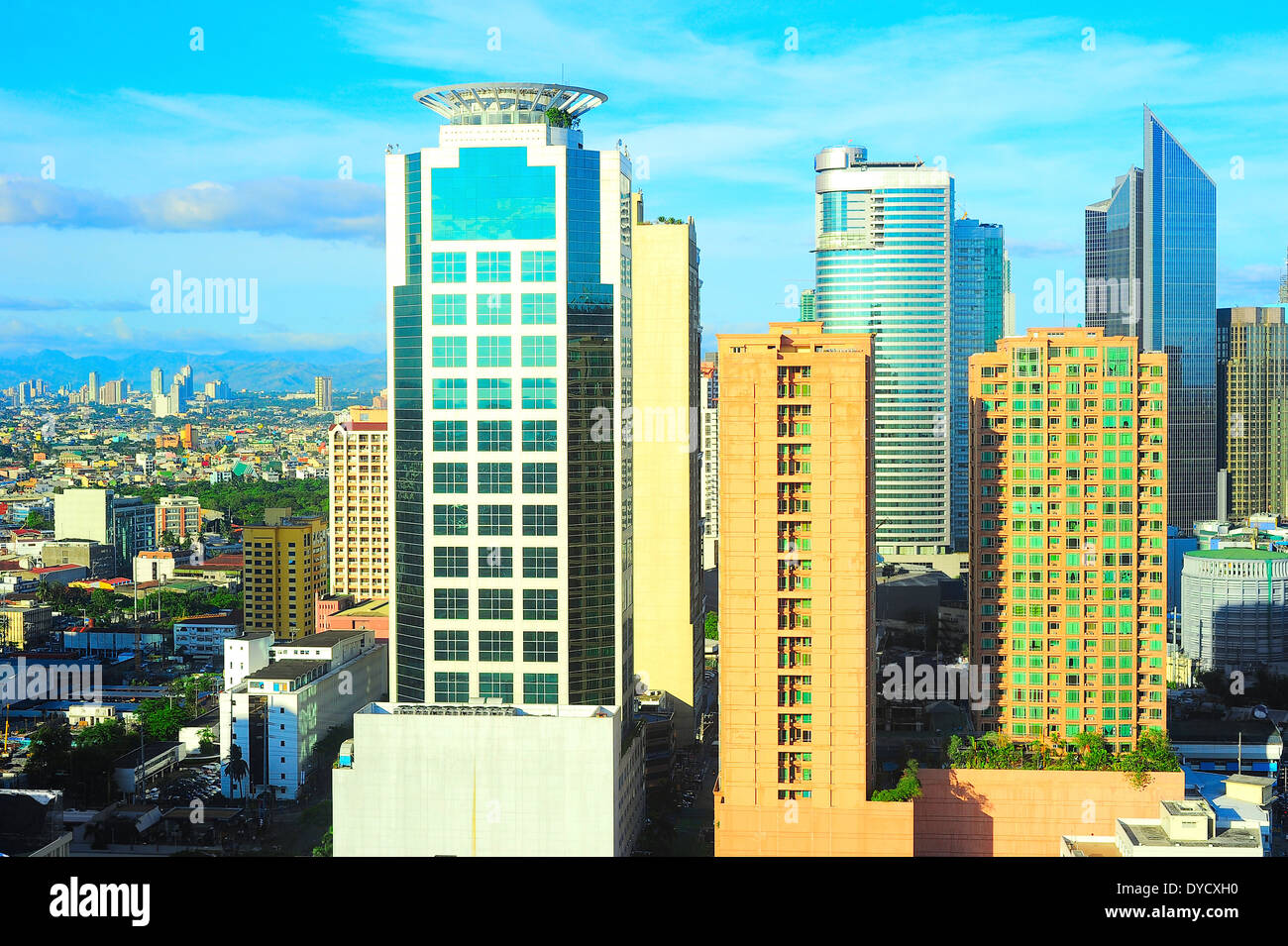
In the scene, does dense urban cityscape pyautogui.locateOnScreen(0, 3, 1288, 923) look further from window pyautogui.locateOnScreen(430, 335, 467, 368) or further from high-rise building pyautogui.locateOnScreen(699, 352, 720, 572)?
high-rise building pyautogui.locateOnScreen(699, 352, 720, 572)

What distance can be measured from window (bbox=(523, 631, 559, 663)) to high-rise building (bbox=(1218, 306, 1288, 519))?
191 ft

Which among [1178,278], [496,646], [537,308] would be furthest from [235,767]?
[1178,278]

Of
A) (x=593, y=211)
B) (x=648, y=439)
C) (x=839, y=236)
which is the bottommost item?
(x=648, y=439)

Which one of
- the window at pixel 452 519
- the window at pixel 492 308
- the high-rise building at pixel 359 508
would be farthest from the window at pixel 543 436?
the high-rise building at pixel 359 508

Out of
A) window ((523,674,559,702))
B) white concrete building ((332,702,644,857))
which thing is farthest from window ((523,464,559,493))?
white concrete building ((332,702,644,857))

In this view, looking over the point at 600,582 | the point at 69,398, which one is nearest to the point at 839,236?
the point at 600,582

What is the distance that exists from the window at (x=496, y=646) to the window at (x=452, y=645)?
0.31 meters

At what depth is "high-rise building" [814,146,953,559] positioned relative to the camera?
185 ft

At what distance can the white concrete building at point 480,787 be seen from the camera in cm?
1909

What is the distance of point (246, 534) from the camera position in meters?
42.0
